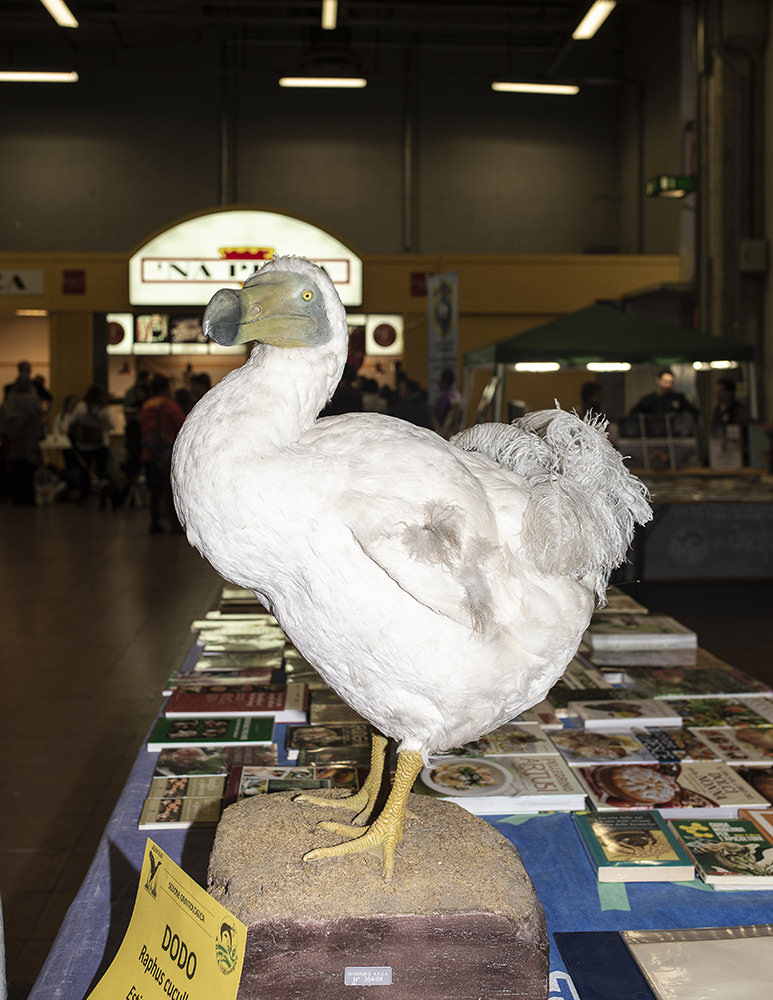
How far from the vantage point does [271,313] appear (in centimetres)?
111

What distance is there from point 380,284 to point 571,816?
1104 cm

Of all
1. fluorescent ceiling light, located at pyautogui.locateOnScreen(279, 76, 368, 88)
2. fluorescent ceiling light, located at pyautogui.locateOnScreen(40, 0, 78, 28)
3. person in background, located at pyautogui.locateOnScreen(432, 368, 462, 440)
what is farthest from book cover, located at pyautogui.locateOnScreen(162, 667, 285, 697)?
fluorescent ceiling light, located at pyautogui.locateOnScreen(279, 76, 368, 88)

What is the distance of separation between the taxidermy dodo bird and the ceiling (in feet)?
41.5

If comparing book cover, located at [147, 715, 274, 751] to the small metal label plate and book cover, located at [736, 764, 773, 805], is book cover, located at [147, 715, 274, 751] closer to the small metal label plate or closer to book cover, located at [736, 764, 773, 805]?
the small metal label plate

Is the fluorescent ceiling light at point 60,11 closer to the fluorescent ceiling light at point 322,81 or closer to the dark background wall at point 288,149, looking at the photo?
the fluorescent ceiling light at point 322,81

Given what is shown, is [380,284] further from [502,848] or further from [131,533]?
[502,848]

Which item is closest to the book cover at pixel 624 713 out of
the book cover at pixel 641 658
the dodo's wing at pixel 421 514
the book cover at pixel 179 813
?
the book cover at pixel 641 658

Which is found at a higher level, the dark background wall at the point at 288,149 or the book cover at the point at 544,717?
the dark background wall at the point at 288,149

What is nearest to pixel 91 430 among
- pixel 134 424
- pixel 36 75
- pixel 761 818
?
pixel 134 424

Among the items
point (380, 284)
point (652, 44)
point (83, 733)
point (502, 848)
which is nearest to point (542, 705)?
point (502, 848)

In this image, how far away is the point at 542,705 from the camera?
2.27m

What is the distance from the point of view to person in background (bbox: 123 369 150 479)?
10422mm

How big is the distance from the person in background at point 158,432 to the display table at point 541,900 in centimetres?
645

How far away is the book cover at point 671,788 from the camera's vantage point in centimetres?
173
